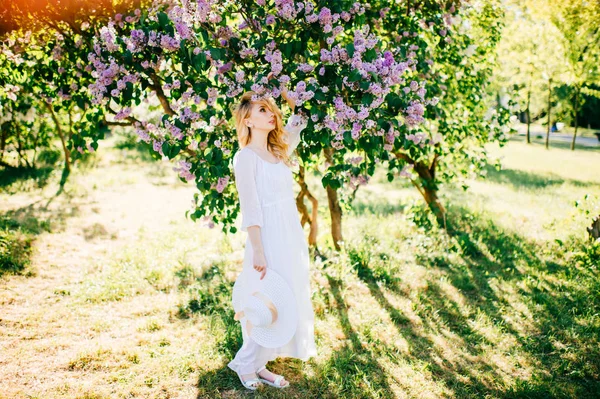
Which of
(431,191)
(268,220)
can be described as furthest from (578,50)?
(268,220)

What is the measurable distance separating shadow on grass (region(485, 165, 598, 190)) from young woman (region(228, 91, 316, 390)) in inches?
384

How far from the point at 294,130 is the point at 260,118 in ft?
1.45

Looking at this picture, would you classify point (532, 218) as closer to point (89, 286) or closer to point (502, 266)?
point (502, 266)

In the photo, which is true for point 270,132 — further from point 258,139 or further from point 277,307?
point 277,307

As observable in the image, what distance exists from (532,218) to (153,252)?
691 cm

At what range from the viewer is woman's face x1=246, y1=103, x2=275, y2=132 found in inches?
140

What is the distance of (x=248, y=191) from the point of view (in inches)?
131

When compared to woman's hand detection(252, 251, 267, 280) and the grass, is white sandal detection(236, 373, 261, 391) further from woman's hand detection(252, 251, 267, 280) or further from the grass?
woman's hand detection(252, 251, 267, 280)

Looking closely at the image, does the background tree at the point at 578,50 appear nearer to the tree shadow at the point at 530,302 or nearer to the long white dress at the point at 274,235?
the tree shadow at the point at 530,302

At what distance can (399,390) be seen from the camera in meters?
3.68

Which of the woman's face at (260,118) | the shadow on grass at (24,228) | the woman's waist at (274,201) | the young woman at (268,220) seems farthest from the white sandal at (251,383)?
the shadow on grass at (24,228)

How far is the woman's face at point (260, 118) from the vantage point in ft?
11.7

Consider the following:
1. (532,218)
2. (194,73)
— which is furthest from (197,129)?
(532,218)

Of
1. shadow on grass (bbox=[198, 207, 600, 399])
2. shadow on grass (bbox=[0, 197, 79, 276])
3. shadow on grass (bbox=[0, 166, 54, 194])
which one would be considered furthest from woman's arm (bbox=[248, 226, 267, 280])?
shadow on grass (bbox=[0, 166, 54, 194])
